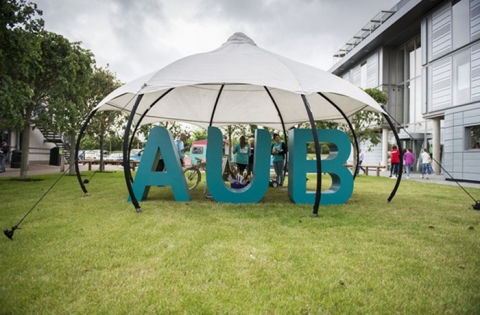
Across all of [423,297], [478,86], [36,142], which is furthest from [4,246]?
[36,142]

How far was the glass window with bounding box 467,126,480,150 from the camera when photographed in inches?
661

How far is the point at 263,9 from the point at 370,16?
26.4 metres

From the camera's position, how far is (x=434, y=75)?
67.7ft

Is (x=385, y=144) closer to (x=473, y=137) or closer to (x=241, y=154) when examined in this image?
(x=473, y=137)

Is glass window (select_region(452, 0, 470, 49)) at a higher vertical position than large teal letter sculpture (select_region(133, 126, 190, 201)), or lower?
higher

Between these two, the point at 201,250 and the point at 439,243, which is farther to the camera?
the point at 439,243

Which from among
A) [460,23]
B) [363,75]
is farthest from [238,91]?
[363,75]

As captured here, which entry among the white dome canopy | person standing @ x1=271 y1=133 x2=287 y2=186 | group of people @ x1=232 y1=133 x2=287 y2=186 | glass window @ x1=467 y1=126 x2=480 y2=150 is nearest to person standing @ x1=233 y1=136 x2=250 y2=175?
group of people @ x1=232 y1=133 x2=287 y2=186

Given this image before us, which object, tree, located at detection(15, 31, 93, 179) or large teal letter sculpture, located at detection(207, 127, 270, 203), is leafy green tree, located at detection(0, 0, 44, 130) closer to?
tree, located at detection(15, 31, 93, 179)

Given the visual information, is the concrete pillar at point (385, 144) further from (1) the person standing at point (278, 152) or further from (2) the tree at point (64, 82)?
(2) the tree at point (64, 82)

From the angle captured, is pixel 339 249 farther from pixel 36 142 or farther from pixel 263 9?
pixel 36 142

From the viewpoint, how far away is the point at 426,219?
246 inches

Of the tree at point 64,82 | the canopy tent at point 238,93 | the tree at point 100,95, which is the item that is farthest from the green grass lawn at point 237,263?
the tree at point 100,95

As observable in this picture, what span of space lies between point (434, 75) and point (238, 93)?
15.9m
